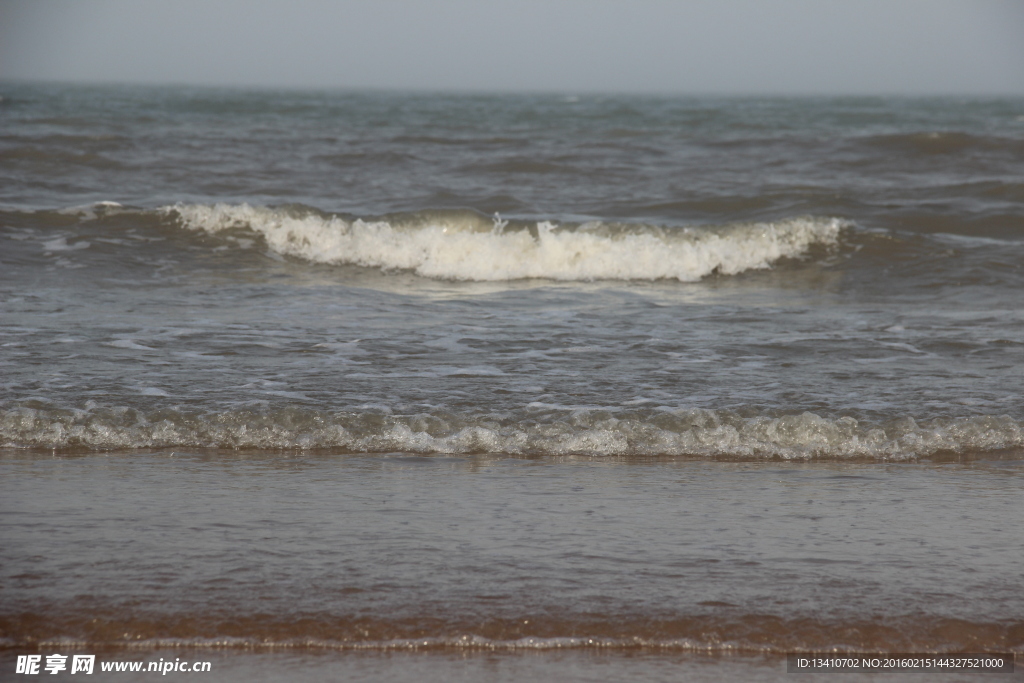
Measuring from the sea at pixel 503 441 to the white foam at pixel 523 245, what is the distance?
1.5 inches

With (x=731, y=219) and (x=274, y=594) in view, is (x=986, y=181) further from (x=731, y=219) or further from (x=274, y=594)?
(x=274, y=594)

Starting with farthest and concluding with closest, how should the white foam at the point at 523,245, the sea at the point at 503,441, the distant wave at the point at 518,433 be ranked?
the white foam at the point at 523,245
the distant wave at the point at 518,433
the sea at the point at 503,441

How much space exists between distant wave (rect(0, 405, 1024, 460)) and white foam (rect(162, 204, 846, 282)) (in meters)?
4.24

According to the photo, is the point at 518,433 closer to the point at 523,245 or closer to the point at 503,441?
the point at 503,441

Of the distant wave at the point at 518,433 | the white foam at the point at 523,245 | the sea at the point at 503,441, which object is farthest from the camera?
the white foam at the point at 523,245

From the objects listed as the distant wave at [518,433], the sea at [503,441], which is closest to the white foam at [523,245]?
the sea at [503,441]

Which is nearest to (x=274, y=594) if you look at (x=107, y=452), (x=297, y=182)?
(x=107, y=452)

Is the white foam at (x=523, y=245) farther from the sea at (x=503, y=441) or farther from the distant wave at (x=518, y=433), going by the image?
the distant wave at (x=518, y=433)

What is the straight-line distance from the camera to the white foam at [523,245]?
27.1ft

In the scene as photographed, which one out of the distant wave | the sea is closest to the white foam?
the sea

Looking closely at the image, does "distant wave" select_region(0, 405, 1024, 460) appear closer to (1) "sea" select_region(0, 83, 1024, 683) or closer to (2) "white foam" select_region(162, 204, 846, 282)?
(1) "sea" select_region(0, 83, 1024, 683)

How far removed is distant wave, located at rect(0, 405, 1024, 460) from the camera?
3662 mm

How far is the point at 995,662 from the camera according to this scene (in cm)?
215

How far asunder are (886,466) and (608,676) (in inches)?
76.3
